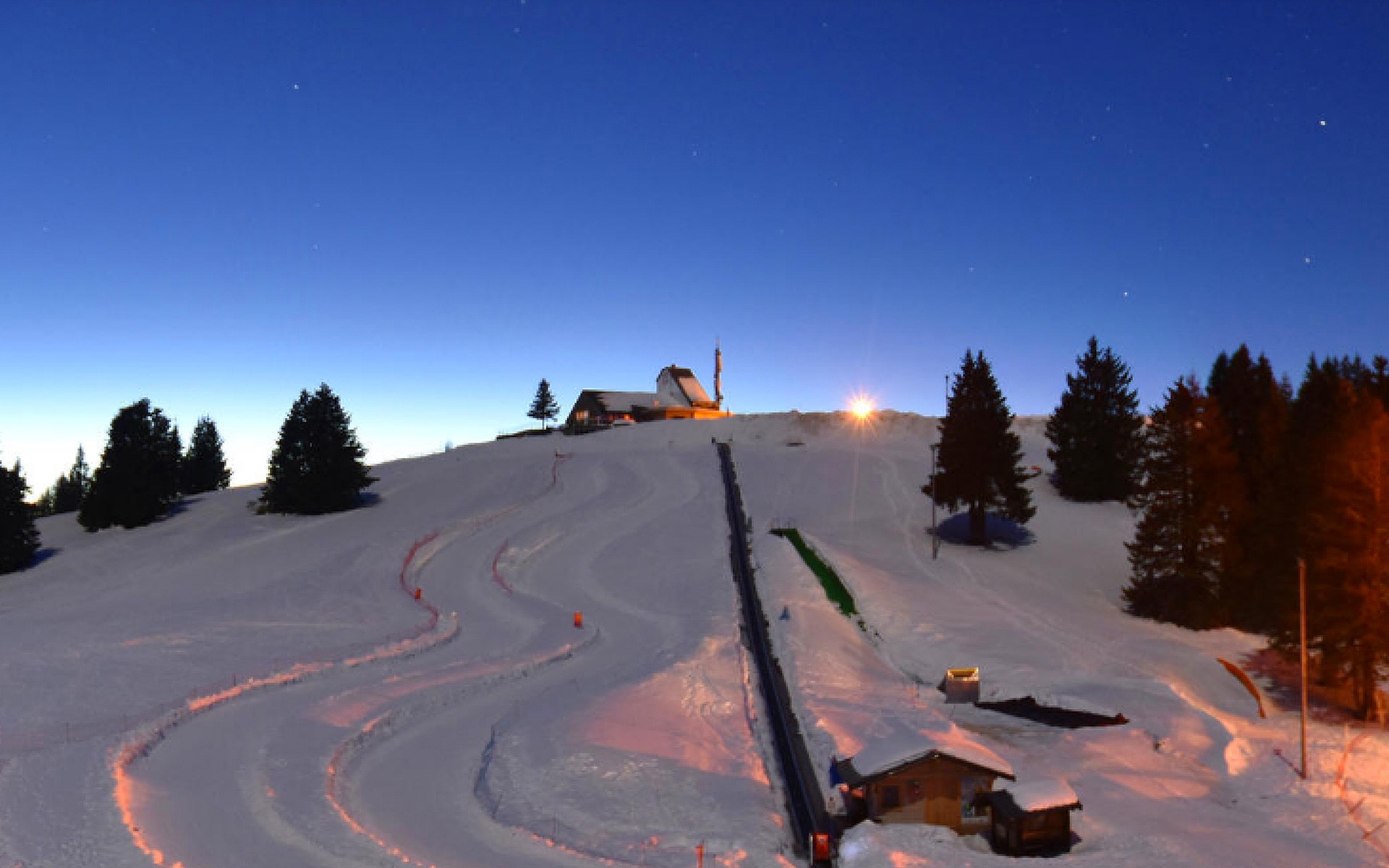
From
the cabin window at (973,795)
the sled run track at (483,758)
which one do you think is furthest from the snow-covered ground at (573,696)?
the cabin window at (973,795)

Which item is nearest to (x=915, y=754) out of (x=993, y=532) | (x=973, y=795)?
(x=973, y=795)

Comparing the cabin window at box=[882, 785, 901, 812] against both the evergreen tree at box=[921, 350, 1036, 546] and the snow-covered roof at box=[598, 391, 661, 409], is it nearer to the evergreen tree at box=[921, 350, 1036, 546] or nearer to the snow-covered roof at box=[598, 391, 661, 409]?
the evergreen tree at box=[921, 350, 1036, 546]

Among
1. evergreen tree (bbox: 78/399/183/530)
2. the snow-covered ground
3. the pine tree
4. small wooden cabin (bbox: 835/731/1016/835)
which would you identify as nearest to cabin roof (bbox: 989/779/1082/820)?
small wooden cabin (bbox: 835/731/1016/835)

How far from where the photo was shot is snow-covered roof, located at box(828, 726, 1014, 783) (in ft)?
77.7

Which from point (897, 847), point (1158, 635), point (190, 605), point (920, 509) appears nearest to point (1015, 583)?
point (1158, 635)

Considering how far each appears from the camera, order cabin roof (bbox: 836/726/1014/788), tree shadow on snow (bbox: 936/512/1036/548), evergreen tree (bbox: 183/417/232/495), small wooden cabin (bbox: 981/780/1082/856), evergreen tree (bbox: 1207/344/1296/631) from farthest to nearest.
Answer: evergreen tree (bbox: 183/417/232/495) < tree shadow on snow (bbox: 936/512/1036/548) < evergreen tree (bbox: 1207/344/1296/631) < cabin roof (bbox: 836/726/1014/788) < small wooden cabin (bbox: 981/780/1082/856)

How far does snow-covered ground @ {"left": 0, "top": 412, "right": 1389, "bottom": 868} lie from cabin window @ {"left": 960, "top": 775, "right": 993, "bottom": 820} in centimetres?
98

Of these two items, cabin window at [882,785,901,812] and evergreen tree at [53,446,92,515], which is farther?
evergreen tree at [53,446,92,515]

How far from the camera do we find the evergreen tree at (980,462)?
187ft

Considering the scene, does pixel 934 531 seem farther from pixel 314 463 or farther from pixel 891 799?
pixel 314 463

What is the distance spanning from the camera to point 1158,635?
43.1 metres

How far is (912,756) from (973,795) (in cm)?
229

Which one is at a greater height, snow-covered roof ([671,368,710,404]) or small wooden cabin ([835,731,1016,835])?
snow-covered roof ([671,368,710,404])

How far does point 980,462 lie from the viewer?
5731cm
